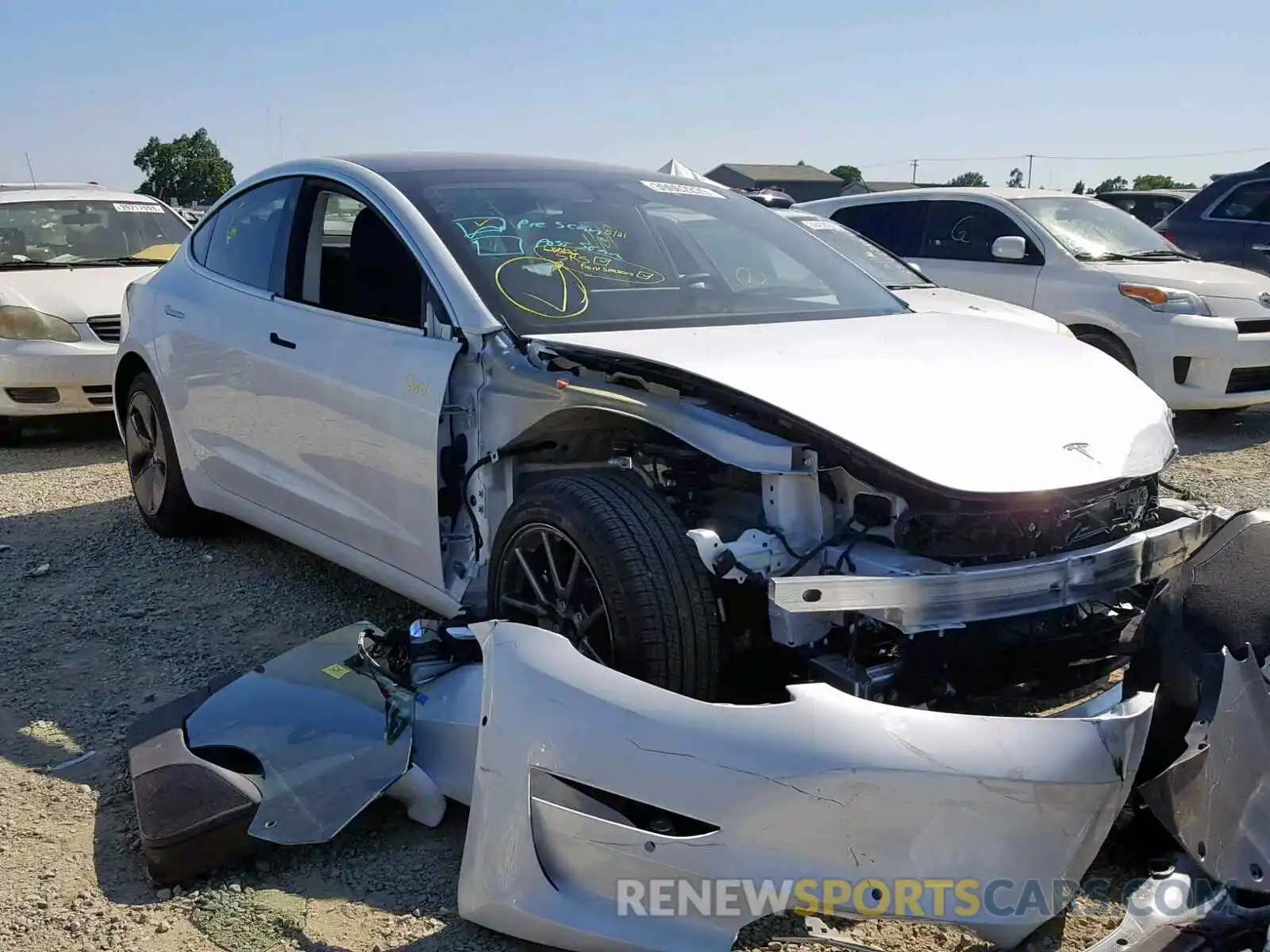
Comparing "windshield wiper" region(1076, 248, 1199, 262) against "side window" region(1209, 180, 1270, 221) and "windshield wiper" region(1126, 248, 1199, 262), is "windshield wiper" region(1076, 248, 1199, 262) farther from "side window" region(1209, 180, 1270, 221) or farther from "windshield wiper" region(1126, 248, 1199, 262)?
"side window" region(1209, 180, 1270, 221)

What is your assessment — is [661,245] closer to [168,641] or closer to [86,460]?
[168,641]

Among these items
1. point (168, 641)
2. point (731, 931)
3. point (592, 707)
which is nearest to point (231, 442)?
point (168, 641)

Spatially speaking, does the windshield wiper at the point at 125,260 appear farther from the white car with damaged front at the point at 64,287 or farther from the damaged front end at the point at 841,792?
the damaged front end at the point at 841,792

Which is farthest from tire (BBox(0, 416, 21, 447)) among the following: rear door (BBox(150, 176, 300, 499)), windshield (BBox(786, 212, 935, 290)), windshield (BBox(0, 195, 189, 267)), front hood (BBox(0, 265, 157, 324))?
windshield (BBox(786, 212, 935, 290))

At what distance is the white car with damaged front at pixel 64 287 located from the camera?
280 inches

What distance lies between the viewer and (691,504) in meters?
2.98

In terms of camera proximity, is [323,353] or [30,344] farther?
[30,344]

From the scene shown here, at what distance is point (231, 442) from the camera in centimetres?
426

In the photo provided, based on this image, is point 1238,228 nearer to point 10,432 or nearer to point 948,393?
point 948,393

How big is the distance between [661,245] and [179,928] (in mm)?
2400

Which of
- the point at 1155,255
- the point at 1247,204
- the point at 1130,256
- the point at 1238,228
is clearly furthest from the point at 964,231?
the point at 1247,204

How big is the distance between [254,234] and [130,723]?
6.10 feet

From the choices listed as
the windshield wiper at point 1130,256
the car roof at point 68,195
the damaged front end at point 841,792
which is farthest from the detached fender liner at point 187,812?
the car roof at point 68,195

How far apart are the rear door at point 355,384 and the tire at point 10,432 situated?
4367 millimetres
